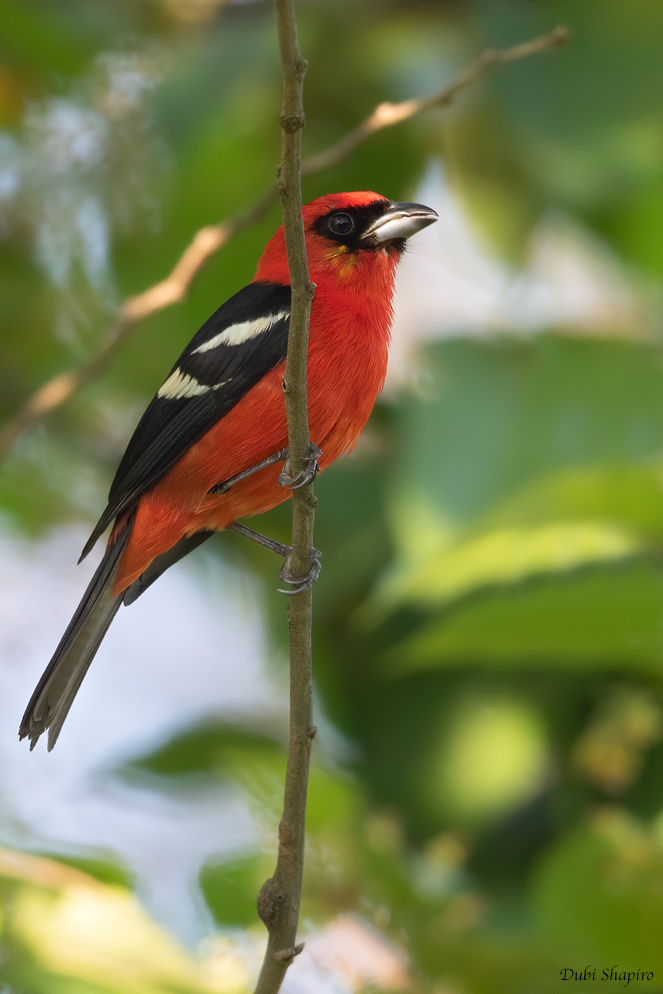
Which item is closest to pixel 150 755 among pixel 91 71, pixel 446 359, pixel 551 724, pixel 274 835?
pixel 274 835

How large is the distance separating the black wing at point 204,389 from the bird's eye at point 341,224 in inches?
10.1

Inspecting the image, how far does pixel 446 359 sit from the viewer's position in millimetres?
3453

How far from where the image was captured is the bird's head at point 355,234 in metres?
2.55

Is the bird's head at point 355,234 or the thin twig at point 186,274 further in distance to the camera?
the bird's head at point 355,234

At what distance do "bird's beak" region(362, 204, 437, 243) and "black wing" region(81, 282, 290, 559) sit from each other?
0.29m

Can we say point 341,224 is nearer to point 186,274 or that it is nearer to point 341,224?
point 341,224

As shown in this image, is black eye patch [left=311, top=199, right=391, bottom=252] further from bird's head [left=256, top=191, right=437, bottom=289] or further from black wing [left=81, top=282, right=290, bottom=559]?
black wing [left=81, top=282, right=290, bottom=559]

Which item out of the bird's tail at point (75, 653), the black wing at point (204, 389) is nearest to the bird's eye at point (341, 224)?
the black wing at point (204, 389)

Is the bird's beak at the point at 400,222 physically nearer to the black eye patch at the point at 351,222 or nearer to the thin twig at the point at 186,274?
the black eye patch at the point at 351,222

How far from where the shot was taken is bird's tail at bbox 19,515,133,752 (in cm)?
214

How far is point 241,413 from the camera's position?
2.37m

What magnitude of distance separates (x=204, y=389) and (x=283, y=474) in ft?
1.72
